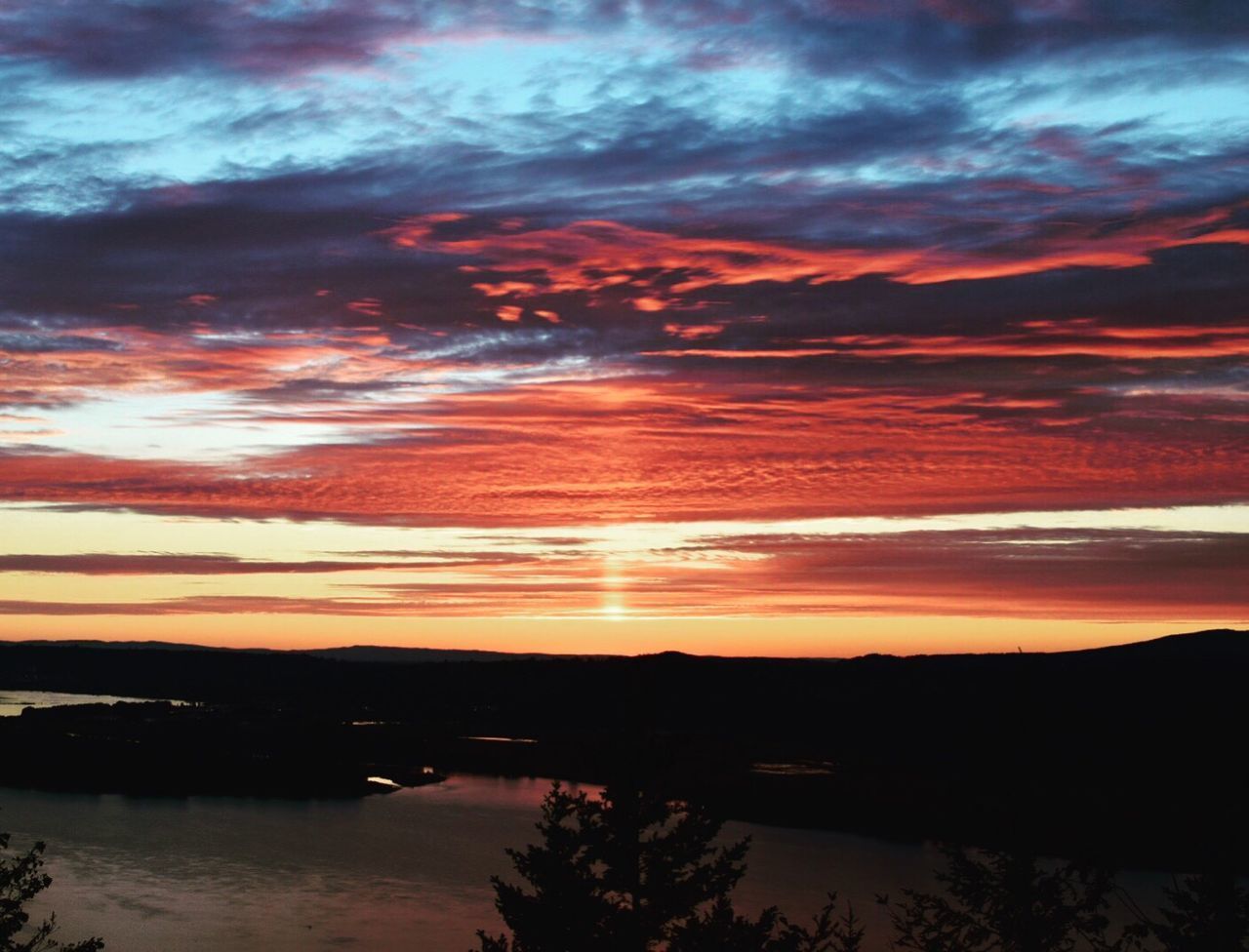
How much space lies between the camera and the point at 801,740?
122938mm

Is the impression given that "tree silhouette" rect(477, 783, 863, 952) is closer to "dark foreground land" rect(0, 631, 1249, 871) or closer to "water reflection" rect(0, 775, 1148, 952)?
"dark foreground land" rect(0, 631, 1249, 871)

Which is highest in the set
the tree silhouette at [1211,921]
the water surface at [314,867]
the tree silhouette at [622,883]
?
the tree silhouette at [1211,921]

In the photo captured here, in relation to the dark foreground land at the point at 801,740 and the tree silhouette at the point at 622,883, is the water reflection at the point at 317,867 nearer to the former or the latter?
the dark foreground land at the point at 801,740

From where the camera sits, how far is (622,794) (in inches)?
907

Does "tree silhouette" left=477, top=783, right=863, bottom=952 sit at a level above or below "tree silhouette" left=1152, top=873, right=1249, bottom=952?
below

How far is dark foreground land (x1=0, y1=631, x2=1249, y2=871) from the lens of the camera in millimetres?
50844

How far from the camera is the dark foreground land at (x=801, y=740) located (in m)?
50.8

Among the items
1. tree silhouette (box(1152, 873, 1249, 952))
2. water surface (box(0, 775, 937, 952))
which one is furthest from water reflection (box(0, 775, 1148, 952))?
tree silhouette (box(1152, 873, 1249, 952))

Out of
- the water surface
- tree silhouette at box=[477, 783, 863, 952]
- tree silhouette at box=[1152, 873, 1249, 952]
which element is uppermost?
tree silhouette at box=[1152, 873, 1249, 952]

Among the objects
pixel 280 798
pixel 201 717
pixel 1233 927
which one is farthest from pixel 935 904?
pixel 201 717

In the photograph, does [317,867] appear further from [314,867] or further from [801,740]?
[801,740]

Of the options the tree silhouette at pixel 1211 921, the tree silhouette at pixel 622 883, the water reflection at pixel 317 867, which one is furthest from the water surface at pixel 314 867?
the tree silhouette at pixel 1211 921

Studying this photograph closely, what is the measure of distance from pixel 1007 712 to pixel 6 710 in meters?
162

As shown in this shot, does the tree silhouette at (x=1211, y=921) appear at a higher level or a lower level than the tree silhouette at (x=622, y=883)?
higher
